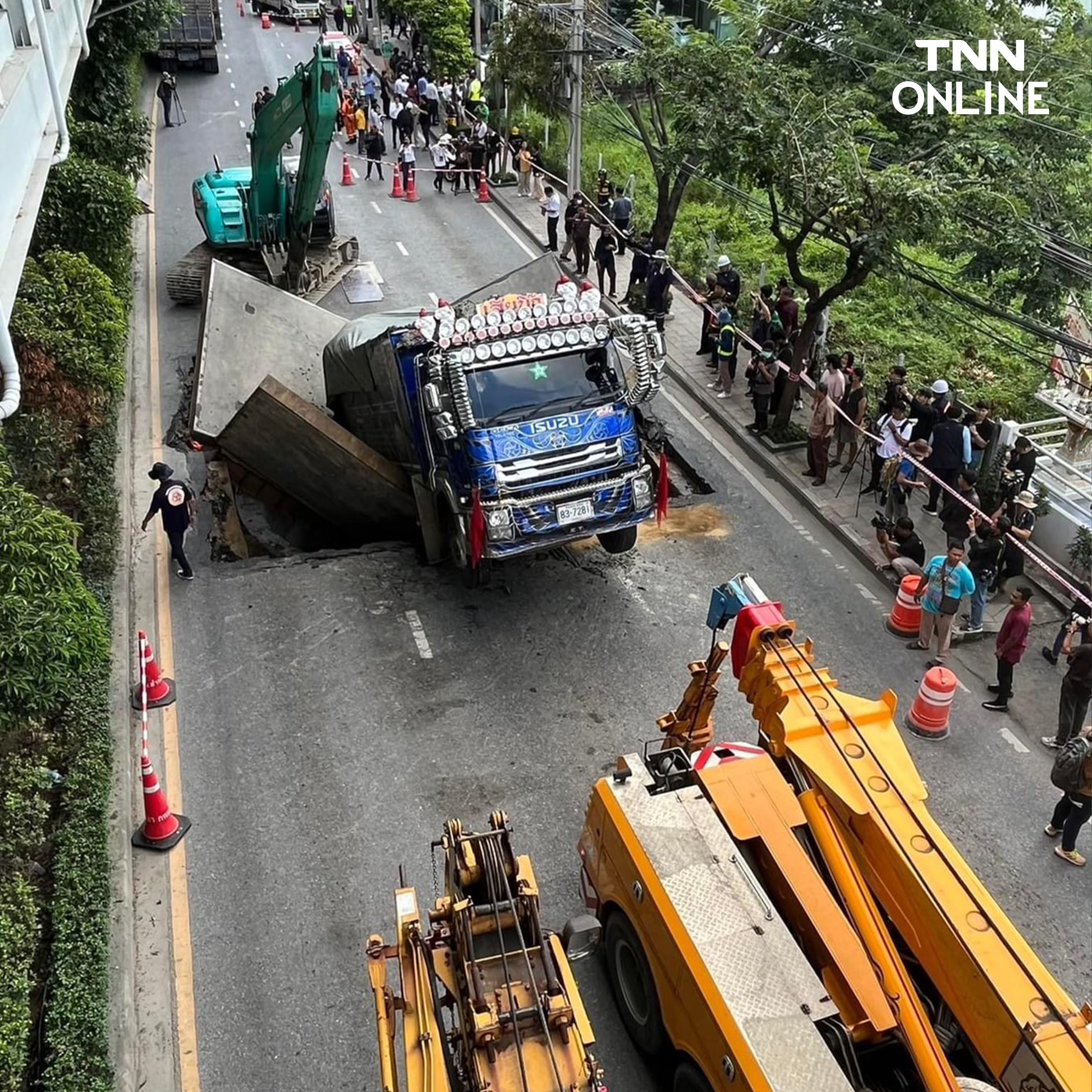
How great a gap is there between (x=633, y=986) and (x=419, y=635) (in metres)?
5.31

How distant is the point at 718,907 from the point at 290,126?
15737 mm

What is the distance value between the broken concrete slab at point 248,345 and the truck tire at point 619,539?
15.5 ft

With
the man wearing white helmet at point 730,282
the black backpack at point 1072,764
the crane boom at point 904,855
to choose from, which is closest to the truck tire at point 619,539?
the crane boom at point 904,855

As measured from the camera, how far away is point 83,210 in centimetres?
1564

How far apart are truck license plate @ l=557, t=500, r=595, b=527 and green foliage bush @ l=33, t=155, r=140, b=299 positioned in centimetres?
941

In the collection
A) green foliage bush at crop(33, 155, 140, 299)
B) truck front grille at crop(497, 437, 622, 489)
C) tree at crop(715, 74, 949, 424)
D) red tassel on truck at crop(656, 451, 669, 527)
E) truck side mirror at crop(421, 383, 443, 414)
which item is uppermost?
tree at crop(715, 74, 949, 424)

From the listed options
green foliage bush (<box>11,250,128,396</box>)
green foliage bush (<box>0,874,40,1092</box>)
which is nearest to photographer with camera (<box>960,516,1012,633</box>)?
green foliage bush (<box>0,874,40,1092</box>)

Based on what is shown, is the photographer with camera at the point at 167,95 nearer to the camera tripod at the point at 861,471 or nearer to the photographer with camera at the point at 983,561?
the camera tripod at the point at 861,471

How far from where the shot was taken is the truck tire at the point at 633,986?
22.3 feet

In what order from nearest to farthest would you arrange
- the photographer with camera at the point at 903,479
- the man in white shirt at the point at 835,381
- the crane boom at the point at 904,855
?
the crane boom at the point at 904,855 → the photographer with camera at the point at 903,479 → the man in white shirt at the point at 835,381

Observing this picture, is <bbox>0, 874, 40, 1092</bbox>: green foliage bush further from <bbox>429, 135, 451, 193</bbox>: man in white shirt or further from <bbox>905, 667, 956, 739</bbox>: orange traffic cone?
<bbox>429, 135, 451, 193</bbox>: man in white shirt

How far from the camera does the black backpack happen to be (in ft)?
27.8

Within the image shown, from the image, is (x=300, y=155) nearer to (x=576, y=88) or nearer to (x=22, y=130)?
(x=576, y=88)

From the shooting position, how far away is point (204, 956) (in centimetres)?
796
